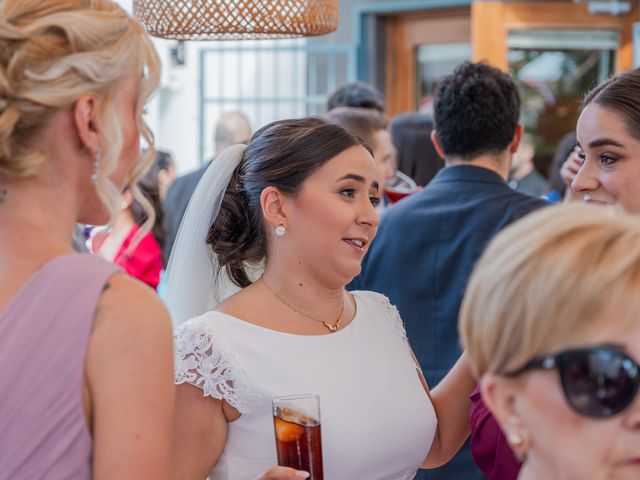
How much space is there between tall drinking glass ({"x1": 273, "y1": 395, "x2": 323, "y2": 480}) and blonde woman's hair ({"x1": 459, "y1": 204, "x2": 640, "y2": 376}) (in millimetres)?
566

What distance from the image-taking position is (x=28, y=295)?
1.46 meters

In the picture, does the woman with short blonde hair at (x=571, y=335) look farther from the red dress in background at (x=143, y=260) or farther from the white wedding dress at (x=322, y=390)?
the red dress in background at (x=143, y=260)

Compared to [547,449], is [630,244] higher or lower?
higher

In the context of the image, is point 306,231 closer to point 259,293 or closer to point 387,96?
point 259,293

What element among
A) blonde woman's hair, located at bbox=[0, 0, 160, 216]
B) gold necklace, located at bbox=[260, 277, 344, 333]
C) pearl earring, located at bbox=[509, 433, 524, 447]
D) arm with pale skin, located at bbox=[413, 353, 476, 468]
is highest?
blonde woman's hair, located at bbox=[0, 0, 160, 216]

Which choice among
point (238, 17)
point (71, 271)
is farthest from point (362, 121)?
point (71, 271)

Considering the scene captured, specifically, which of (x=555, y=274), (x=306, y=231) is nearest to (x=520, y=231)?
(x=555, y=274)

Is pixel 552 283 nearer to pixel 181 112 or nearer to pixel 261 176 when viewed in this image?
pixel 261 176

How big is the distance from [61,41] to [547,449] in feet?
2.85

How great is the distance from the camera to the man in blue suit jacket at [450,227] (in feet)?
10.4

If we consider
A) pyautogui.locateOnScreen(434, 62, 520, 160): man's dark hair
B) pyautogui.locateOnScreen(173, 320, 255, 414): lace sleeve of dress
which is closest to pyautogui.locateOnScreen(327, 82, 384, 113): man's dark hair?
pyautogui.locateOnScreen(434, 62, 520, 160): man's dark hair

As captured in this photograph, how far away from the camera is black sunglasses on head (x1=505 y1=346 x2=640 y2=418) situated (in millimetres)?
1217

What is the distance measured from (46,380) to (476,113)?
219cm

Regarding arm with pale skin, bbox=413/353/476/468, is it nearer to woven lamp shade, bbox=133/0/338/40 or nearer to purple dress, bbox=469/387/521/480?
purple dress, bbox=469/387/521/480
